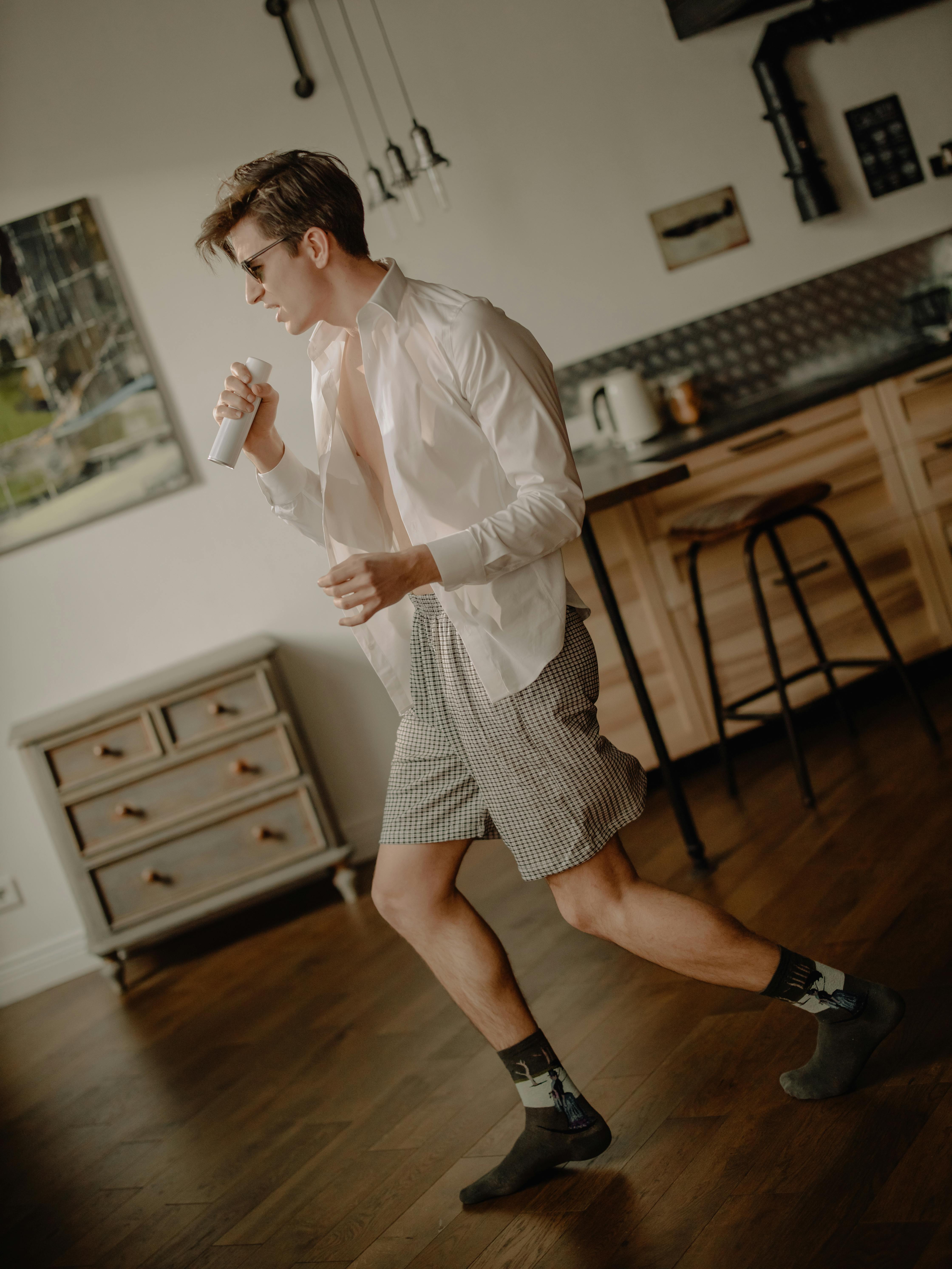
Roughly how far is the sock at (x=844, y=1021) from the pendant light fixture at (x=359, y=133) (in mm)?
3126

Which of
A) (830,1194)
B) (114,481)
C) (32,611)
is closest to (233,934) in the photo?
(32,611)

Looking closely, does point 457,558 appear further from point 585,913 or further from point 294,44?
point 294,44

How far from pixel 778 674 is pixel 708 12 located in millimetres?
2353

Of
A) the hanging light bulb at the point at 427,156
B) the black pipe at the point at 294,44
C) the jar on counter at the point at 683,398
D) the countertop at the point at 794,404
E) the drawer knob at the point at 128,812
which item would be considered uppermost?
the black pipe at the point at 294,44

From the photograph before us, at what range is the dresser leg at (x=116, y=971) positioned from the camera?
367cm

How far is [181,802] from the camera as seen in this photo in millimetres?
3668

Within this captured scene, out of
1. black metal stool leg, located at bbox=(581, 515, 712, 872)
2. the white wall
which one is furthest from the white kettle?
black metal stool leg, located at bbox=(581, 515, 712, 872)

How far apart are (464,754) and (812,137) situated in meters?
3.37

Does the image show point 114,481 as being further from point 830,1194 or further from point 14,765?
point 830,1194

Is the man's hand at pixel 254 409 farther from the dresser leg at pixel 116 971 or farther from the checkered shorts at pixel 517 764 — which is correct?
the dresser leg at pixel 116 971

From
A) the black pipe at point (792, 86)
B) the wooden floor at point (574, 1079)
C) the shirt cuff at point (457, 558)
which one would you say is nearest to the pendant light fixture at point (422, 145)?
the black pipe at point (792, 86)

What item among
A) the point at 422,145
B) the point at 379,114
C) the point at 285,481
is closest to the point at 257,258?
the point at 285,481

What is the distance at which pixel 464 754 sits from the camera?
1.66 metres

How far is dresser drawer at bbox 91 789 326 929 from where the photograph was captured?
3.65 m
